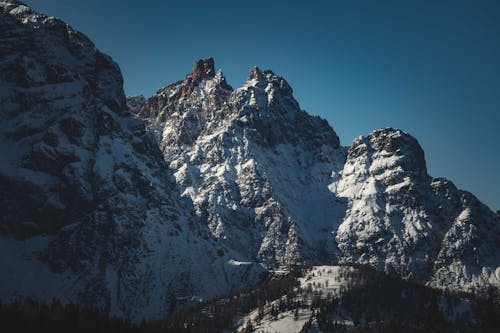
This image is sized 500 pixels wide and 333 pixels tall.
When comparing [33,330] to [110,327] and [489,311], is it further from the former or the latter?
[489,311]

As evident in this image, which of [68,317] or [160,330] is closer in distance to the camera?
[68,317]

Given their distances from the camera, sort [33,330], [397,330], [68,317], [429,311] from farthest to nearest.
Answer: [68,317]
[33,330]
[397,330]
[429,311]

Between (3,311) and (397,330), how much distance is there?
9370cm

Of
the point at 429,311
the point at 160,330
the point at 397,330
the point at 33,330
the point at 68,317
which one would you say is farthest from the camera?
the point at 160,330

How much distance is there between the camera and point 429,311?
109062 mm

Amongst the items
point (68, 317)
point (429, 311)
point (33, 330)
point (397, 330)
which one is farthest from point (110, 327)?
point (429, 311)

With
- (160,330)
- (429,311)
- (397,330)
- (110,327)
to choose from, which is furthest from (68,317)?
(429,311)

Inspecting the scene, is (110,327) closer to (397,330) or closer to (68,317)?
(68,317)

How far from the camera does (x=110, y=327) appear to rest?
17138 centimetres

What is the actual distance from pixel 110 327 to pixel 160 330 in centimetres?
2093

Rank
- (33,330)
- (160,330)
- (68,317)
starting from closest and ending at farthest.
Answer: (33,330) < (68,317) < (160,330)

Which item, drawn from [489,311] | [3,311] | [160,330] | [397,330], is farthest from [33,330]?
[489,311]

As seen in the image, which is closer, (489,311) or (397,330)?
(489,311)

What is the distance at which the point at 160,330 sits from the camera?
7416 inches
